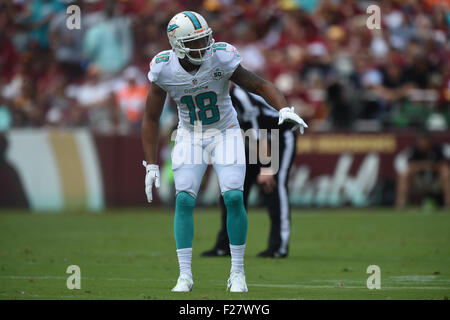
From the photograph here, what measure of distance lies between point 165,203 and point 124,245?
6093 mm

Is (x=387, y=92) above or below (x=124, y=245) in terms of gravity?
above

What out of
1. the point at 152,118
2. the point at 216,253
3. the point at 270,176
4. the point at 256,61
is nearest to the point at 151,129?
the point at 152,118

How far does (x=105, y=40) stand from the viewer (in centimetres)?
1791

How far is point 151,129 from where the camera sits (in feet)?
24.8

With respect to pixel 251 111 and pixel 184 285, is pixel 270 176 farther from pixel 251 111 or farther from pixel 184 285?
pixel 184 285

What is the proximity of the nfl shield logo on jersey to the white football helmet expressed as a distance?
130mm

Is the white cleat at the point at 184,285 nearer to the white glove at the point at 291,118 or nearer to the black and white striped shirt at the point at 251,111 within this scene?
the white glove at the point at 291,118

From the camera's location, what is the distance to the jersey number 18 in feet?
24.3

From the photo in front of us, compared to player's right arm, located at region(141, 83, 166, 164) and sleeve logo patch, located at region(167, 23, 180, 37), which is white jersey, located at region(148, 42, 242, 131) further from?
sleeve logo patch, located at region(167, 23, 180, 37)

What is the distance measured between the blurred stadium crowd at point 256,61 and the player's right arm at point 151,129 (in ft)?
33.2

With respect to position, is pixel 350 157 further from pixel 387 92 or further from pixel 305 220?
pixel 305 220

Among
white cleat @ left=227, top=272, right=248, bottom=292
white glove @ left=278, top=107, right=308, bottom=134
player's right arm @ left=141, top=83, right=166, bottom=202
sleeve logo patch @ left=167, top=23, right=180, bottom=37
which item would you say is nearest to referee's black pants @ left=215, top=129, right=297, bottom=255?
player's right arm @ left=141, top=83, right=166, bottom=202
